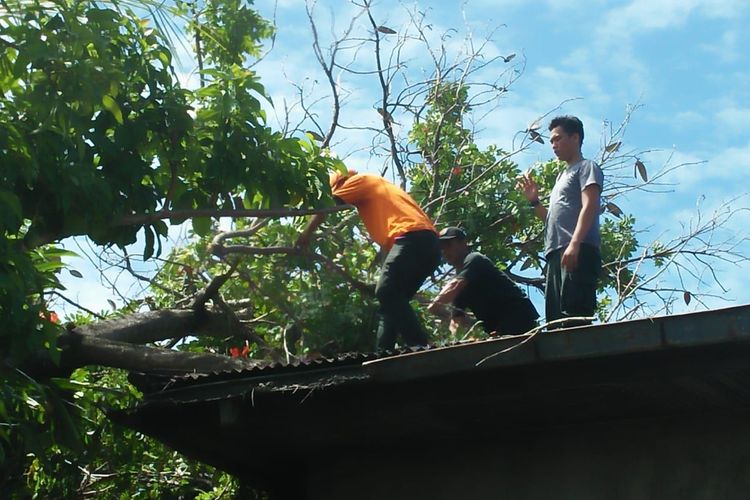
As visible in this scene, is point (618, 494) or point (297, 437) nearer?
point (618, 494)

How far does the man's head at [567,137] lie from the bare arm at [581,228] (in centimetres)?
46

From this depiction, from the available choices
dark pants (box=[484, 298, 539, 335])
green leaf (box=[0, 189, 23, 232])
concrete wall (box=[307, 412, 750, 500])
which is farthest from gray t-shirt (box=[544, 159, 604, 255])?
A: green leaf (box=[0, 189, 23, 232])

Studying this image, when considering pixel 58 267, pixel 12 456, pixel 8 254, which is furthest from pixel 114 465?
pixel 8 254

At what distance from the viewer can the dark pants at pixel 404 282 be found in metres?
7.36

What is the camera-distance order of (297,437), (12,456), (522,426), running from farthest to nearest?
(12,456) → (297,437) → (522,426)

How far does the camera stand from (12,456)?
300 inches

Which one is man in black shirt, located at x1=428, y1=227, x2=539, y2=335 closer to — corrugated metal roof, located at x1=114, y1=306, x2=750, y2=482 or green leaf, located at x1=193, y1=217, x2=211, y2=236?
green leaf, located at x1=193, y1=217, x2=211, y2=236

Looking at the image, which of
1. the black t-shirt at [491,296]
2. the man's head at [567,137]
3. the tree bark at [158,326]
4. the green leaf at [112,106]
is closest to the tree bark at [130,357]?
the tree bark at [158,326]

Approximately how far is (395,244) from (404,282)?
0.87ft

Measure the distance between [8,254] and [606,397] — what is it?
2.78 metres

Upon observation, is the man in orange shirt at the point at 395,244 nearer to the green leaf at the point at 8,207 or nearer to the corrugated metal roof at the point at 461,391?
the corrugated metal roof at the point at 461,391

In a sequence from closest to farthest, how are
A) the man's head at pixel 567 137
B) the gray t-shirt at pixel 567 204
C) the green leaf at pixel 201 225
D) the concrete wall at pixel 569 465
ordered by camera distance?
the concrete wall at pixel 569 465
the gray t-shirt at pixel 567 204
the man's head at pixel 567 137
the green leaf at pixel 201 225

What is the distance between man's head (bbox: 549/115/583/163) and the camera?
22.5ft

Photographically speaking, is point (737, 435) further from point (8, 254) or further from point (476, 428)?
point (8, 254)
